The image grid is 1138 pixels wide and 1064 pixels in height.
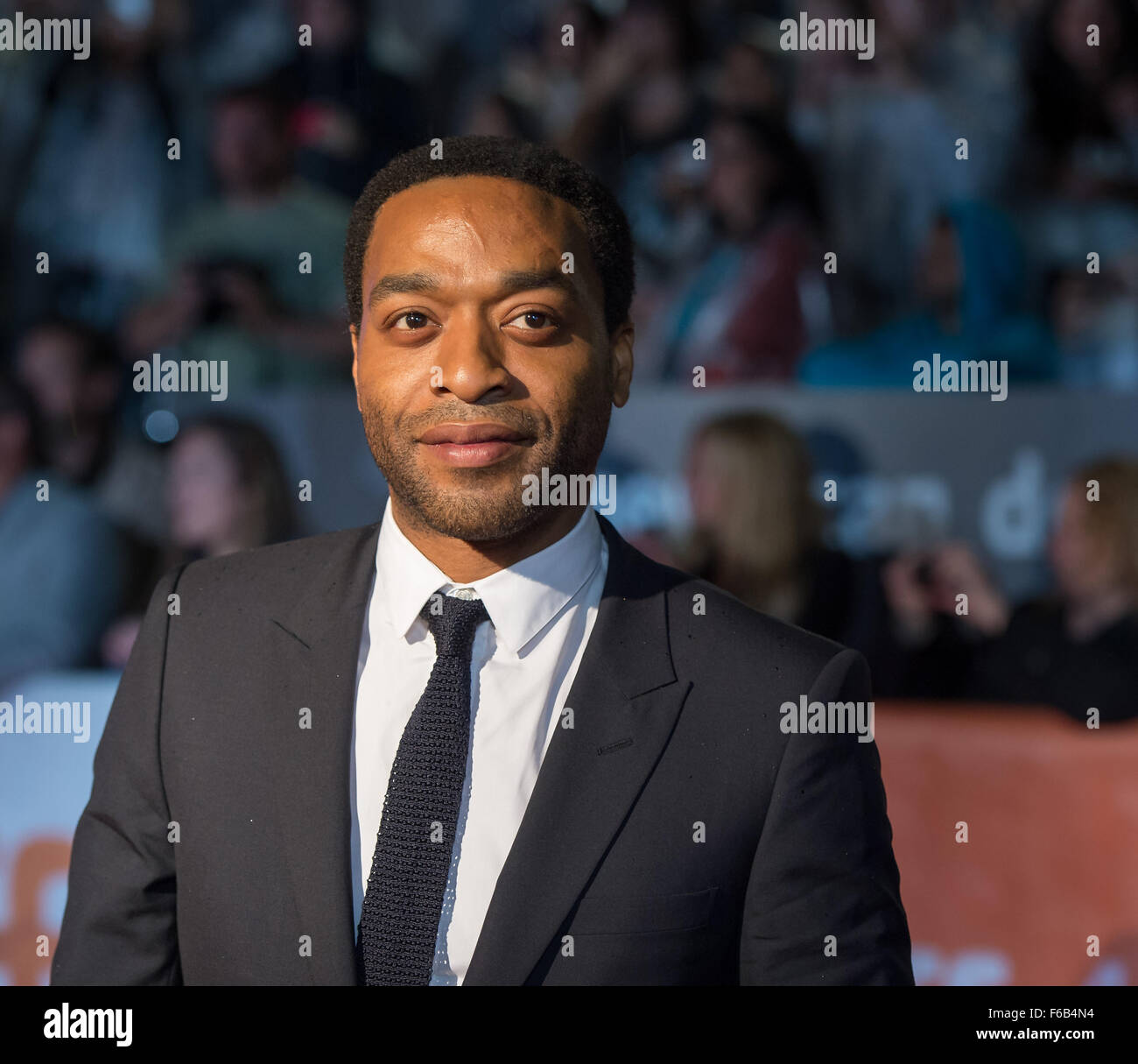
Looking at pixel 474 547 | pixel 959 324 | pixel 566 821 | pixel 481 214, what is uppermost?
pixel 959 324

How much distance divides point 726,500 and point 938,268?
148 centimetres

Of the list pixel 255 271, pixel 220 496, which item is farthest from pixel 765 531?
pixel 255 271

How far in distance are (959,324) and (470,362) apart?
3888 millimetres

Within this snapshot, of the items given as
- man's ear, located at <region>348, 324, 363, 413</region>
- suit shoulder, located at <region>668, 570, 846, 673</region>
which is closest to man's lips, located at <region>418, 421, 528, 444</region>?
man's ear, located at <region>348, 324, 363, 413</region>

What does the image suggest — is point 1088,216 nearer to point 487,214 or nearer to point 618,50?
point 618,50

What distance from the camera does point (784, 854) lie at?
176 cm

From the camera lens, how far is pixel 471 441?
1713mm

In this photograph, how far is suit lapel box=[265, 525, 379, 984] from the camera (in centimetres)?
169

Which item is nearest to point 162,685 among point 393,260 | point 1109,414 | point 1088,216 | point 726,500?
point 393,260

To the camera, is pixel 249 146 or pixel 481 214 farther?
pixel 249 146

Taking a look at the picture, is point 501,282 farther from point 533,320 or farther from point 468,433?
point 468,433

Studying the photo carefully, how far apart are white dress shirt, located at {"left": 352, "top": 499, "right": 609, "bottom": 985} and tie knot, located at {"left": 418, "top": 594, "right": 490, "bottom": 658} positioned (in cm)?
1

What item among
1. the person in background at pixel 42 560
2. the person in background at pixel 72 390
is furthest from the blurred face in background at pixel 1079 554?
the person in background at pixel 72 390

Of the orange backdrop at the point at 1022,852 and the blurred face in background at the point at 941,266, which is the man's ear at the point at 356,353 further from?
the blurred face in background at the point at 941,266
